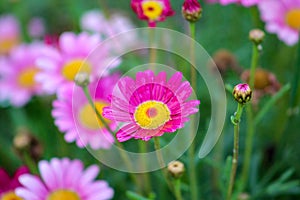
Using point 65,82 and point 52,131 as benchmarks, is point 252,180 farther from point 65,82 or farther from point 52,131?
point 52,131

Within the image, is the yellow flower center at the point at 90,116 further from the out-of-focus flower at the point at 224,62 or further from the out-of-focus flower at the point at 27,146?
the out-of-focus flower at the point at 224,62

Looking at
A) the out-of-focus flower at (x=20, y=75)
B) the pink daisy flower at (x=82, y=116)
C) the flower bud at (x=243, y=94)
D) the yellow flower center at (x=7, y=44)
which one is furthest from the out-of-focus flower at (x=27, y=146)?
the yellow flower center at (x=7, y=44)

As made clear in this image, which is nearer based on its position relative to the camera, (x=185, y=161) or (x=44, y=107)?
(x=185, y=161)

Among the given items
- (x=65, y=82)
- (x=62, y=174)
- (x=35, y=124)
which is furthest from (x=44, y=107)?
(x=62, y=174)

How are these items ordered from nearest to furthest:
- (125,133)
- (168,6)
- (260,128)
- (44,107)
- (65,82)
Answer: (125,133)
(168,6)
(65,82)
(260,128)
(44,107)

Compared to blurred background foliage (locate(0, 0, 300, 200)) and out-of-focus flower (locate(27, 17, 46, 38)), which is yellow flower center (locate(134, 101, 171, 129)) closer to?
blurred background foliage (locate(0, 0, 300, 200))

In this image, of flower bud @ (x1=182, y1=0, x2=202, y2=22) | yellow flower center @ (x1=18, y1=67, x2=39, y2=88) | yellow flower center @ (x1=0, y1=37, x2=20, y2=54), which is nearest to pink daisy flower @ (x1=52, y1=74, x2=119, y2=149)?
flower bud @ (x1=182, y1=0, x2=202, y2=22)

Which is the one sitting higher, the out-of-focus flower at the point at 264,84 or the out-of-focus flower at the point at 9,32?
the out-of-focus flower at the point at 9,32

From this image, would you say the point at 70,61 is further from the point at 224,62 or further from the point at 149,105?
the point at 149,105
